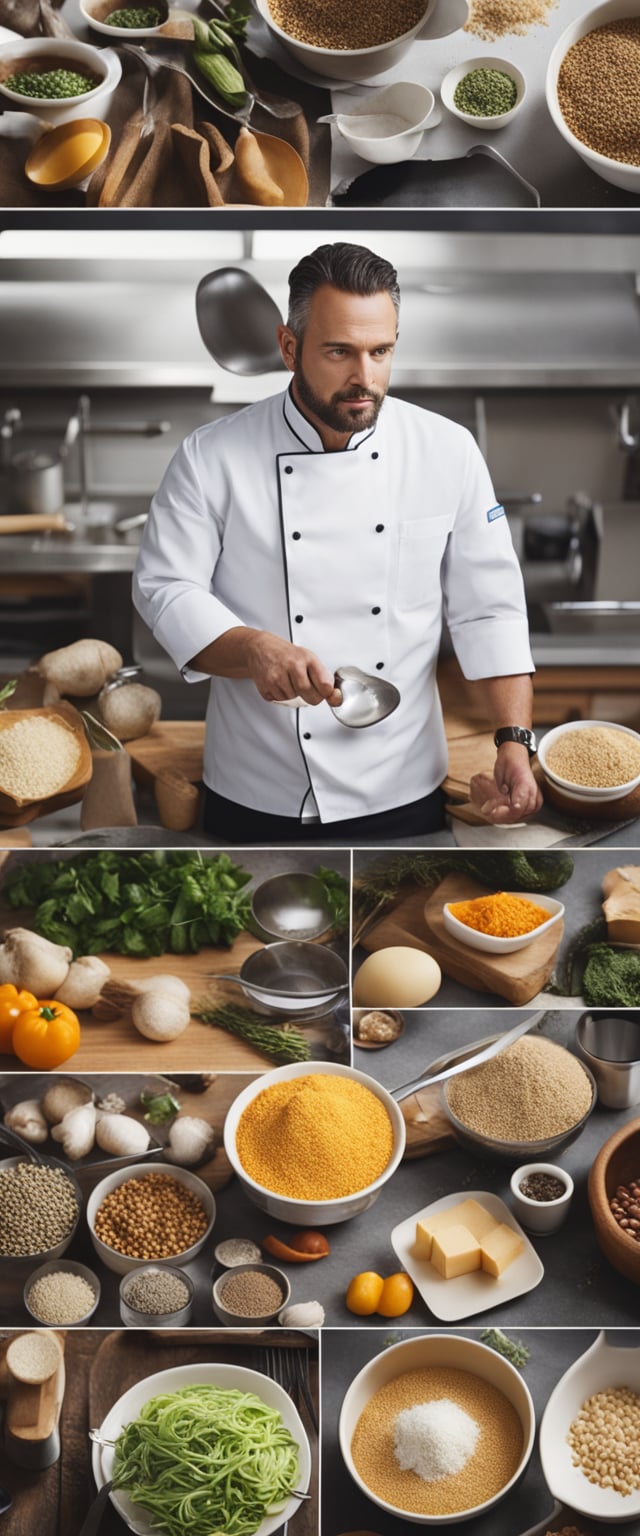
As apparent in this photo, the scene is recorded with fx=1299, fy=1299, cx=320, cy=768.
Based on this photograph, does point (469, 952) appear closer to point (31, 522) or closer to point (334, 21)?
point (31, 522)

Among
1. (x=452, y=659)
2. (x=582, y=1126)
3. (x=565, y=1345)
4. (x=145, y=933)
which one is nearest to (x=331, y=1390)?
(x=565, y=1345)

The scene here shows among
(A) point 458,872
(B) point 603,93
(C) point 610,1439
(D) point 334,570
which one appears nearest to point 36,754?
(D) point 334,570

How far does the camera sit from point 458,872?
1.90 meters

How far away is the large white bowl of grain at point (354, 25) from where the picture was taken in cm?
172

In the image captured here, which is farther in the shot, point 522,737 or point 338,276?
point 522,737

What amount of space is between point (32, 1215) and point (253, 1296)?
0.35m

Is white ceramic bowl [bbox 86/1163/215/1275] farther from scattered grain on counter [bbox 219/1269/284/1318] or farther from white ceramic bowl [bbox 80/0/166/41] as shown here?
white ceramic bowl [bbox 80/0/166/41]

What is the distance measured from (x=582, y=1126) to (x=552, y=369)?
3.63 ft

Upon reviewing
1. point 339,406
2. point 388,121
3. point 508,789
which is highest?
point 388,121

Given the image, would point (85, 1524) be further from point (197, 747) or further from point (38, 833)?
point (197, 747)

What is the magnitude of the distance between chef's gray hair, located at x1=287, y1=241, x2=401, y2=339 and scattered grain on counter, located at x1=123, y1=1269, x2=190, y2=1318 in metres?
1.35

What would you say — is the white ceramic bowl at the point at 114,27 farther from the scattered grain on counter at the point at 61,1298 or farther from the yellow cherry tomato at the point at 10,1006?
the scattered grain on counter at the point at 61,1298

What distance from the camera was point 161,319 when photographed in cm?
178

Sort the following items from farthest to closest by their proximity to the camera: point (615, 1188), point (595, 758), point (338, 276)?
point (615, 1188) → point (595, 758) → point (338, 276)
